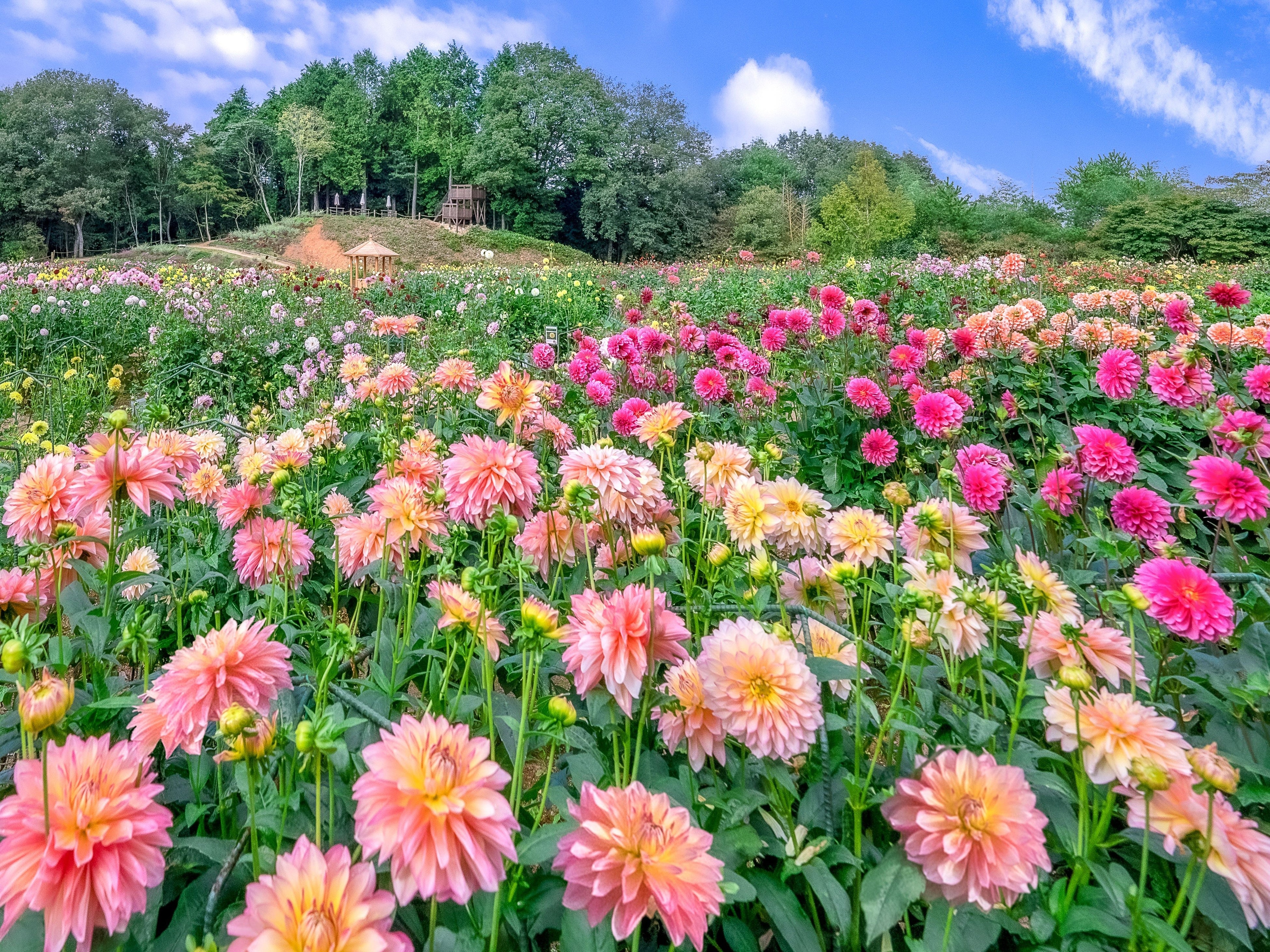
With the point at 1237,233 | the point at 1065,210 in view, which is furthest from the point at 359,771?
the point at 1065,210

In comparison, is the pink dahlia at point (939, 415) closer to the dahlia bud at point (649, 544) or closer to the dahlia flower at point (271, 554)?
the dahlia bud at point (649, 544)

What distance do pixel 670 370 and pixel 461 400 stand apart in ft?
2.81

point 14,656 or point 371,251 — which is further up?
point 371,251

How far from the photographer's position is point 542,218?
36.8 meters

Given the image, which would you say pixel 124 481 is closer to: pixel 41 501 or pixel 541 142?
pixel 41 501

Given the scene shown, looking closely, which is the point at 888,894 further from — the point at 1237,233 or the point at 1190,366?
the point at 1237,233

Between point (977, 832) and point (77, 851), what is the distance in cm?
75

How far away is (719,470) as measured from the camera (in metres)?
1.29

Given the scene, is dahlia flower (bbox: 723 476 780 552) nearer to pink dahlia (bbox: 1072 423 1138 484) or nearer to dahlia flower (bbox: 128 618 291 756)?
dahlia flower (bbox: 128 618 291 756)

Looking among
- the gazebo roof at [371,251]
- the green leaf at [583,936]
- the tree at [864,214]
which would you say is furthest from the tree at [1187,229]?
the green leaf at [583,936]

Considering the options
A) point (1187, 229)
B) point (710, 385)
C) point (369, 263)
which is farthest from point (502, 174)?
point (710, 385)

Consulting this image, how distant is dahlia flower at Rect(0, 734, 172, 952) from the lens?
50cm

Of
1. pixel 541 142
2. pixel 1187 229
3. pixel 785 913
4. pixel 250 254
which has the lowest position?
pixel 785 913

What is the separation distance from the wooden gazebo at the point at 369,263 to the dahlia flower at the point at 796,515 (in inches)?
322
